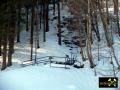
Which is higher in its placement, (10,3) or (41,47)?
(10,3)

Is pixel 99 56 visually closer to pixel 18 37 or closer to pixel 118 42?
pixel 118 42

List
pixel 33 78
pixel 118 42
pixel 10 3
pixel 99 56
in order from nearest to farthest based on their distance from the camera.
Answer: pixel 33 78
pixel 10 3
pixel 99 56
pixel 118 42

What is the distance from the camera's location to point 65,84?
1004 inches

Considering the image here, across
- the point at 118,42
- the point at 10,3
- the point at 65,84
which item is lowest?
the point at 65,84

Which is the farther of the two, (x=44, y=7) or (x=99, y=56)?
(x=44, y=7)

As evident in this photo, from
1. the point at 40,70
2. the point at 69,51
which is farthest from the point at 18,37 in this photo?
the point at 40,70

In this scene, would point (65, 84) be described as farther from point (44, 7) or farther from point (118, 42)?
point (44, 7)

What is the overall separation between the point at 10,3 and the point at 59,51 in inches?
415

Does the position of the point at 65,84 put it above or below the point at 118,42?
below

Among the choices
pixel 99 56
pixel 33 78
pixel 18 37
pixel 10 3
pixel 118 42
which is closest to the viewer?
pixel 33 78

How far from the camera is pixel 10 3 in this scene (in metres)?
32.4

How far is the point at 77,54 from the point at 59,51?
212 cm

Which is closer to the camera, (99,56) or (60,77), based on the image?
(60,77)

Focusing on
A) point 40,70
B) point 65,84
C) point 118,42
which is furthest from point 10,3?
point 118,42
